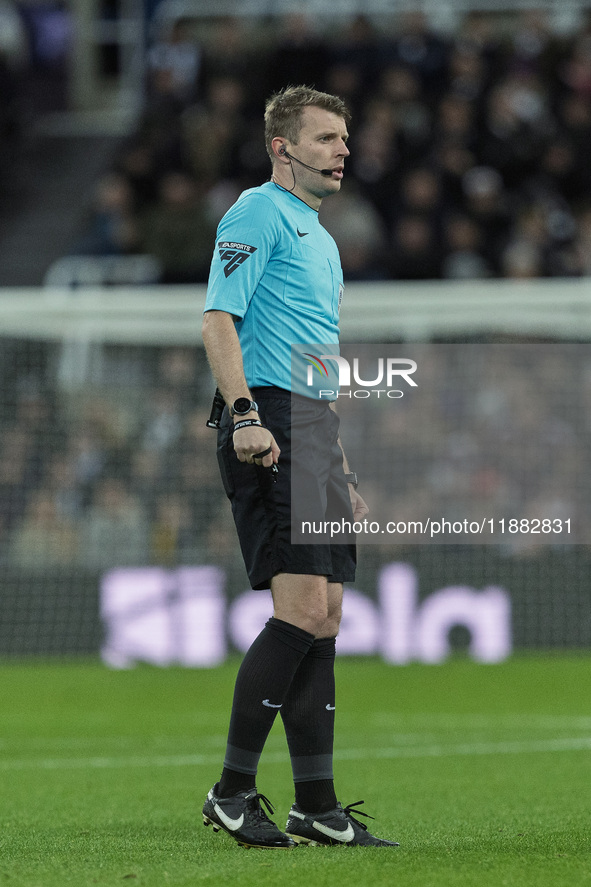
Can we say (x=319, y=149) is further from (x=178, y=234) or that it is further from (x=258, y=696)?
(x=178, y=234)

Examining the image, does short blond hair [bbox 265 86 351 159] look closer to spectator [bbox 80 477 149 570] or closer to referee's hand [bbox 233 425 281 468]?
referee's hand [bbox 233 425 281 468]

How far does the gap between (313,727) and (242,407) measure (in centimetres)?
Answer: 96

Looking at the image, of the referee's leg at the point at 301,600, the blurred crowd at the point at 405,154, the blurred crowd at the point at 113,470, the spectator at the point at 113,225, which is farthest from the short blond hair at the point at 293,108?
the spectator at the point at 113,225

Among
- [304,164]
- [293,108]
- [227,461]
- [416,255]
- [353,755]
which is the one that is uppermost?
[416,255]

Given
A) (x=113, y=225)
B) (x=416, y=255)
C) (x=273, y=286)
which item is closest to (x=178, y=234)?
(x=113, y=225)

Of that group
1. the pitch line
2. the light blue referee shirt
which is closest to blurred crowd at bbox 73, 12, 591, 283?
the pitch line

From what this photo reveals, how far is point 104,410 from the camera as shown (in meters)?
11.7

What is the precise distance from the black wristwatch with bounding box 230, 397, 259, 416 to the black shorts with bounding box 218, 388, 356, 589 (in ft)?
0.43

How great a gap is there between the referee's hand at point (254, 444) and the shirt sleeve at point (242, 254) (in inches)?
13.9

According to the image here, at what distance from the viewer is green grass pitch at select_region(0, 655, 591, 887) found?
3396 millimetres

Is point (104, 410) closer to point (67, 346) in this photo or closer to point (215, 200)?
point (67, 346)

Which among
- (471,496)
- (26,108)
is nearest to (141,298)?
(471,496)

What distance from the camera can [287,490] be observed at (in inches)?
149

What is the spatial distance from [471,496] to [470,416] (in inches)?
27.0
